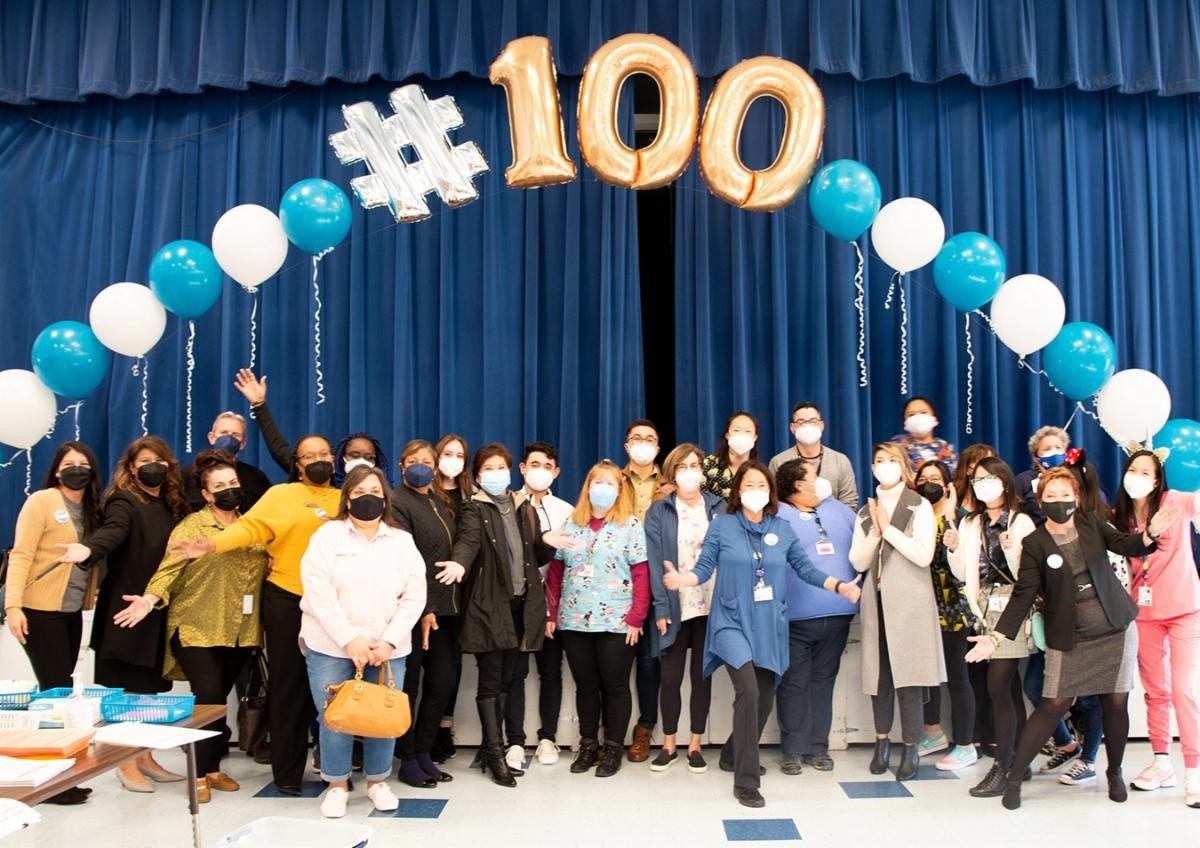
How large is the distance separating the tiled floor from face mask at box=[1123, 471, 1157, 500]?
3.78 ft

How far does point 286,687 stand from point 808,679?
6.91 feet

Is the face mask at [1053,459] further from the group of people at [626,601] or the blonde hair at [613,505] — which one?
the blonde hair at [613,505]

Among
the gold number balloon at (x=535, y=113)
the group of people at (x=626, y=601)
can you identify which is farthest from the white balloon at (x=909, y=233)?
the gold number balloon at (x=535, y=113)

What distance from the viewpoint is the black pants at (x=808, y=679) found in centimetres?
435

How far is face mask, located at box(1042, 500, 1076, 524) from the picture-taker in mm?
3742

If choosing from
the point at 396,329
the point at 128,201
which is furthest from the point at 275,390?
the point at 128,201

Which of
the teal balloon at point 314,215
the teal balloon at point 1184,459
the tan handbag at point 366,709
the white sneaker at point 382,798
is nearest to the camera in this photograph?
the tan handbag at point 366,709

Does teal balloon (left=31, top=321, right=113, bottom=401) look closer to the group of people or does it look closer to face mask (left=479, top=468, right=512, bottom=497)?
the group of people

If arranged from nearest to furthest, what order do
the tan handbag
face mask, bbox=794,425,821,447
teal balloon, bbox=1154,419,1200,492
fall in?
the tan handbag
teal balloon, bbox=1154,419,1200,492
face mask, bbox=794,425,821,447

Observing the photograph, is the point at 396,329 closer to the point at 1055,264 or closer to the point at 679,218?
the point at 679,218

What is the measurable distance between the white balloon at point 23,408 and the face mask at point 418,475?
7.04ft

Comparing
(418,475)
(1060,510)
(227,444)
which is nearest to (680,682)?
(418,475)

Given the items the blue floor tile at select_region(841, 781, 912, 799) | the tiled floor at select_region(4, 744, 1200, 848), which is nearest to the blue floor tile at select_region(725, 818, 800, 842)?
the tiled floor at select_region(4, 744, 1200, 848)

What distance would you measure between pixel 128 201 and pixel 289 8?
5.06ft
